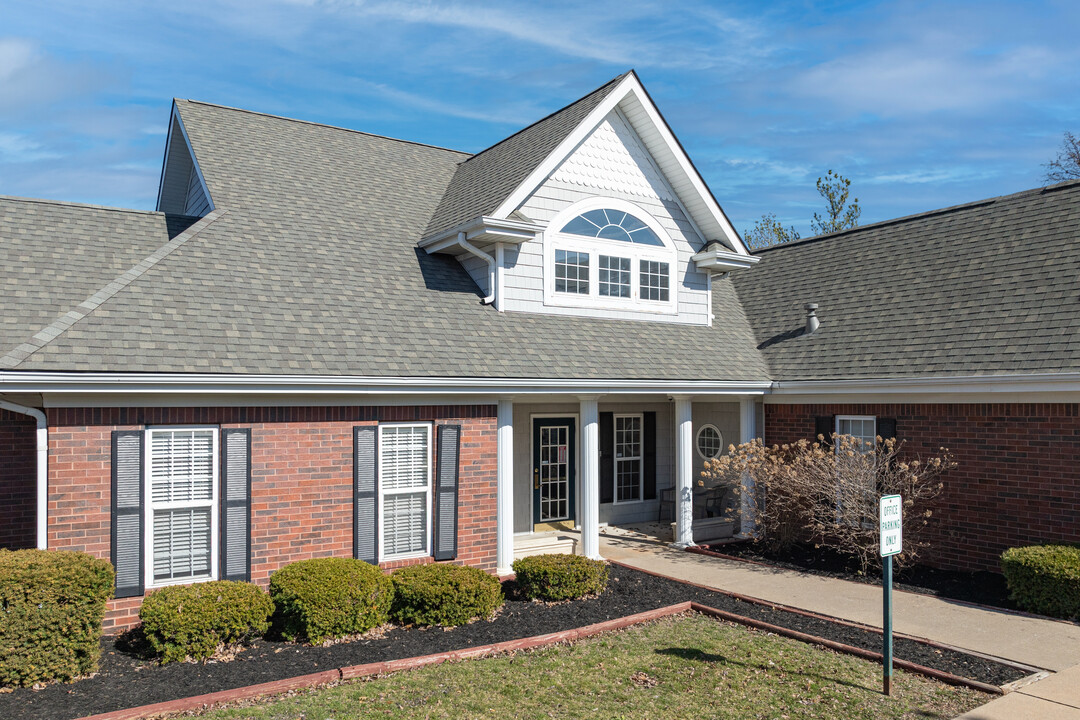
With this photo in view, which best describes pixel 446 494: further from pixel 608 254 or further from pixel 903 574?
pixel 903 574

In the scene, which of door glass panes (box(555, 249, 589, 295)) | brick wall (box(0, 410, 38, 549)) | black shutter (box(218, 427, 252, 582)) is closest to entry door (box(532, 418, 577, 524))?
door glass panes (box(555, 249, 589, 295))

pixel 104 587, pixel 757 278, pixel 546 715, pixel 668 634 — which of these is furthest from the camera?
A: pixel 757 278

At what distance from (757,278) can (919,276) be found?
166 inches

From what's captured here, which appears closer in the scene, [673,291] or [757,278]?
[673,291]

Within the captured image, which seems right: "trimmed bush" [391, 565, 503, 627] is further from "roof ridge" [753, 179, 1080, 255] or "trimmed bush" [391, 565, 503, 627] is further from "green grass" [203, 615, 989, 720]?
"roof ridge" [753, 179, 1080, 255]

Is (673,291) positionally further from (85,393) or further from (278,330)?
(85,393)

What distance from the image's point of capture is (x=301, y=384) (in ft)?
30.7

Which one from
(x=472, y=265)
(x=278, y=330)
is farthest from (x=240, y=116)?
(x=278, y=330)

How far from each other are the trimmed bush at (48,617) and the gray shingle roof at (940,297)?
11445mm

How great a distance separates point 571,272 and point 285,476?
251 inches

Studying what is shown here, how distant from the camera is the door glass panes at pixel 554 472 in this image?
14812 mm

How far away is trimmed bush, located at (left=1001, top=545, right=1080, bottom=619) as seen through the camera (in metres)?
9.17

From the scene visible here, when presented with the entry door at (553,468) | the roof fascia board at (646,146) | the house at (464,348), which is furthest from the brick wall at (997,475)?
the entry door at (553,468)

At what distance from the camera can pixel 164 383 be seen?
849cm
